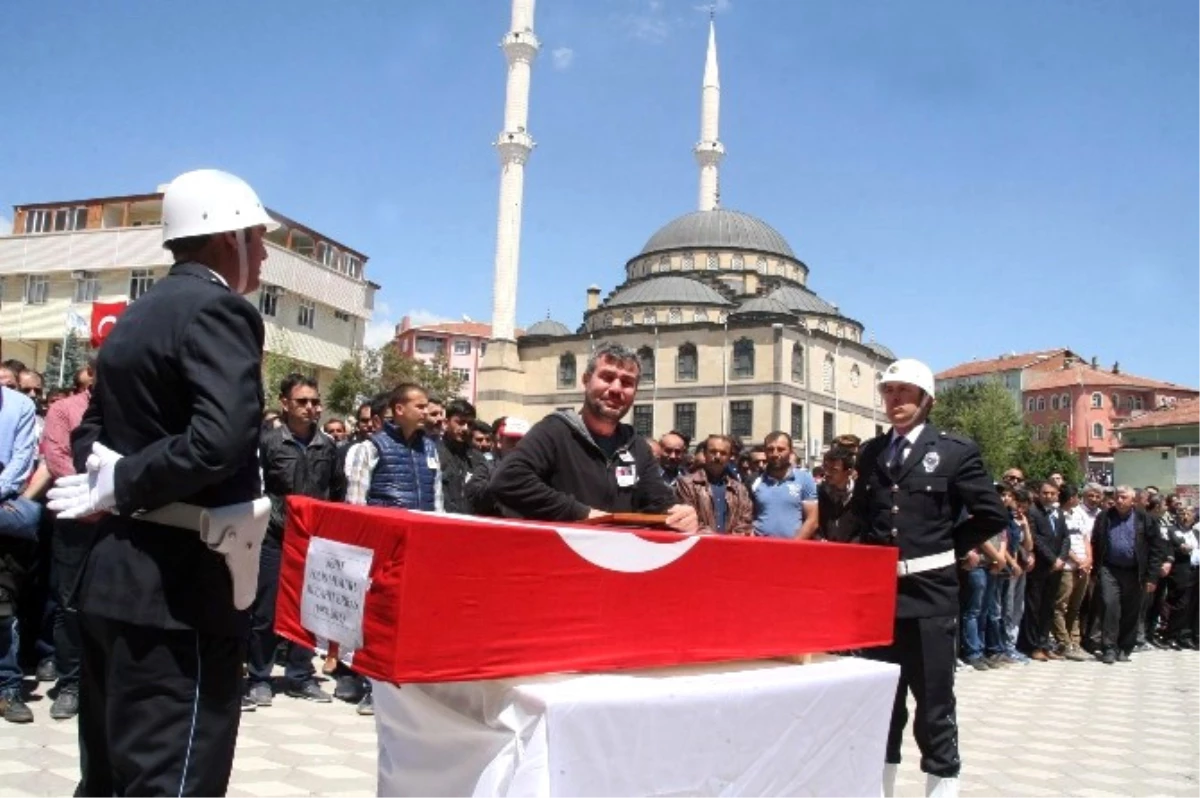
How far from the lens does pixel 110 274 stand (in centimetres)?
4962

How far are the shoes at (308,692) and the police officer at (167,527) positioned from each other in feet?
15.2

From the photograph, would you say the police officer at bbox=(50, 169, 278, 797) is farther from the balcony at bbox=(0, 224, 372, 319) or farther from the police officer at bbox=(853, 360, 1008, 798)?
the balcony at bbox=(0, 224, 372, 319)

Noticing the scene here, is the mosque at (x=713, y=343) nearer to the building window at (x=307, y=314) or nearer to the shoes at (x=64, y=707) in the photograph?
the building window at (x=307, y=314)

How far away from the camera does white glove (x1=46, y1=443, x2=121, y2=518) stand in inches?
93.3

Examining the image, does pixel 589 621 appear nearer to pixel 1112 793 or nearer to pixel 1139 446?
pixel 1112 793

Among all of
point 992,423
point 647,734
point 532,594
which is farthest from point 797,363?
point 532,594

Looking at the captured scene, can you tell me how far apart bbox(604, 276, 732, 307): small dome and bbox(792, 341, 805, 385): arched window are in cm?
729

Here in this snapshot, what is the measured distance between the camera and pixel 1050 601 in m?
12.5

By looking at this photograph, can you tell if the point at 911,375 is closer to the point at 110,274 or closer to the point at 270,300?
the point at 270,300

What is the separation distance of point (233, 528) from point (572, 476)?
4.88 feet

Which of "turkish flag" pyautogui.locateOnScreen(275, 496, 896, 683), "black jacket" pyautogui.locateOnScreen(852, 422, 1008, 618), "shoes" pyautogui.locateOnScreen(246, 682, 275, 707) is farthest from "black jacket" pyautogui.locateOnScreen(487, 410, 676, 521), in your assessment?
"shoes" pyautogui.locateOnScreen(246, 682, 275, 707)

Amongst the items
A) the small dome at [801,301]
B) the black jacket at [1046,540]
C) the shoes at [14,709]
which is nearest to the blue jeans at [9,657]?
the shoes at [14,709]

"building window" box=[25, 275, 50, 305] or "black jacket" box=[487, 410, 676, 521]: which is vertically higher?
"building window" box=[25, 275, 50, 305]

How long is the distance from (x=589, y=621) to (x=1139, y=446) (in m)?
60.1
